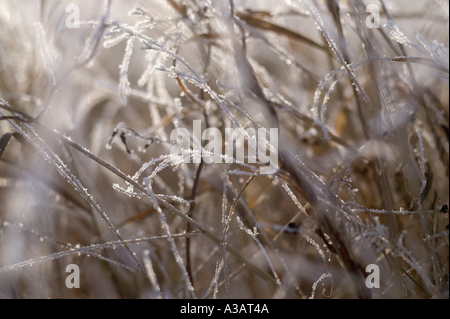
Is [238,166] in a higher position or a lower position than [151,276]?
higher

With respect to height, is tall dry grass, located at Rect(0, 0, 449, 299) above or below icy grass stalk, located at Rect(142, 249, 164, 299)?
above

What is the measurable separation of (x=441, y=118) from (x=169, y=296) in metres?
0.59

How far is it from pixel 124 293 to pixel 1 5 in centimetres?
82

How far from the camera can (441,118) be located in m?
0.71

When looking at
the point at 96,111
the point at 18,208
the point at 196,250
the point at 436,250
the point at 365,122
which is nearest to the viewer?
the point at 436,250

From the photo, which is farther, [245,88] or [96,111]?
[96,111]

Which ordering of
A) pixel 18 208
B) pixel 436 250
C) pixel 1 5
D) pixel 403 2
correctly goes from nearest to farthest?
pixel 436 250 < pixel 18 208 < pixel 1 5 < pixel 403 2

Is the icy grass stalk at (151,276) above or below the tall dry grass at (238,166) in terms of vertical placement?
below

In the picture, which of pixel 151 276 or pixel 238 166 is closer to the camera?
pixel 151 276

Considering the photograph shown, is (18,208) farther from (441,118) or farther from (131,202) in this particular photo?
(441,118)

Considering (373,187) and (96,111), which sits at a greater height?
(96,111)

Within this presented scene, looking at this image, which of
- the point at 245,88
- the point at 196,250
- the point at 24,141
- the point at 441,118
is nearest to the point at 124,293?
the point at 196,250

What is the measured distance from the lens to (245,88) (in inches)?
21.9
